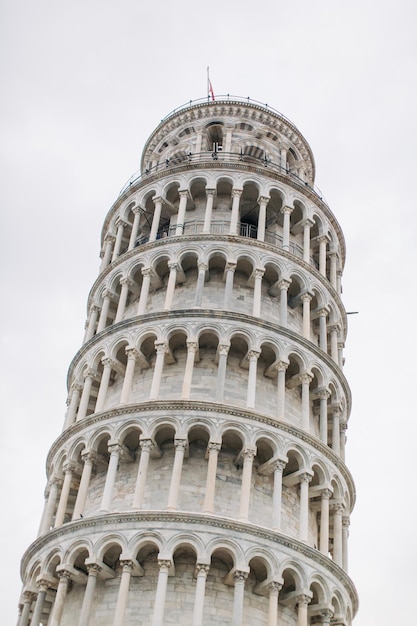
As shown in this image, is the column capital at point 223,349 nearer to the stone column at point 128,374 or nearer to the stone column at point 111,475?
the stone column at point 128,374

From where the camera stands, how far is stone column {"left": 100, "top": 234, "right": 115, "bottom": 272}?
32.1m

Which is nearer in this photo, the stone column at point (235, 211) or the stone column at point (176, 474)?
the stone column at point (176, 474)

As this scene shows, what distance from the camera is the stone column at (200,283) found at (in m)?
26.9

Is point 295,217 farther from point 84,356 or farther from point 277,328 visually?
point 84,356

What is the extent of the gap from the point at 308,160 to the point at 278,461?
64.3 ft

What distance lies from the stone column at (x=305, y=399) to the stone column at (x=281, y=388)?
774 millimetres

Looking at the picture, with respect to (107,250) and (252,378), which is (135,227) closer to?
(107,250)

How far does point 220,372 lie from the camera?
24.9 m

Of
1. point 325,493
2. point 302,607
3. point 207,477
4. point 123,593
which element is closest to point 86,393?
point 207,477

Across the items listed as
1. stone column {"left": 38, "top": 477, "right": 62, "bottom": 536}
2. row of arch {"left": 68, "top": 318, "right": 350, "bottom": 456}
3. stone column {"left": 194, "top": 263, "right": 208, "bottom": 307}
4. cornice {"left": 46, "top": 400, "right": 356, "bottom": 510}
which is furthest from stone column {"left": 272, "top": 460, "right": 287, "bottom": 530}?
stone column {"left": 38, "top": 477, "right": 62, "bottom": 536}

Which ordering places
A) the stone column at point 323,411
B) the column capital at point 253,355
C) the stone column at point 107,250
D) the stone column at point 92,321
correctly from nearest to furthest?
the column capital at point 253,355
the stone column at point 323,411
the stone column at point 92,321
the stone column at point 107,250

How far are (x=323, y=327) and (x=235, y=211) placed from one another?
17.9 ft

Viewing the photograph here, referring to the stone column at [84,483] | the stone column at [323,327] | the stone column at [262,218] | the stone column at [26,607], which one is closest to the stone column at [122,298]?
the stone column at [262,218]

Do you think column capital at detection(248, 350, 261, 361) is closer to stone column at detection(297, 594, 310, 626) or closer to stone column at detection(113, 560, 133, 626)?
stone column at detection(297, 594, 310, 626)
